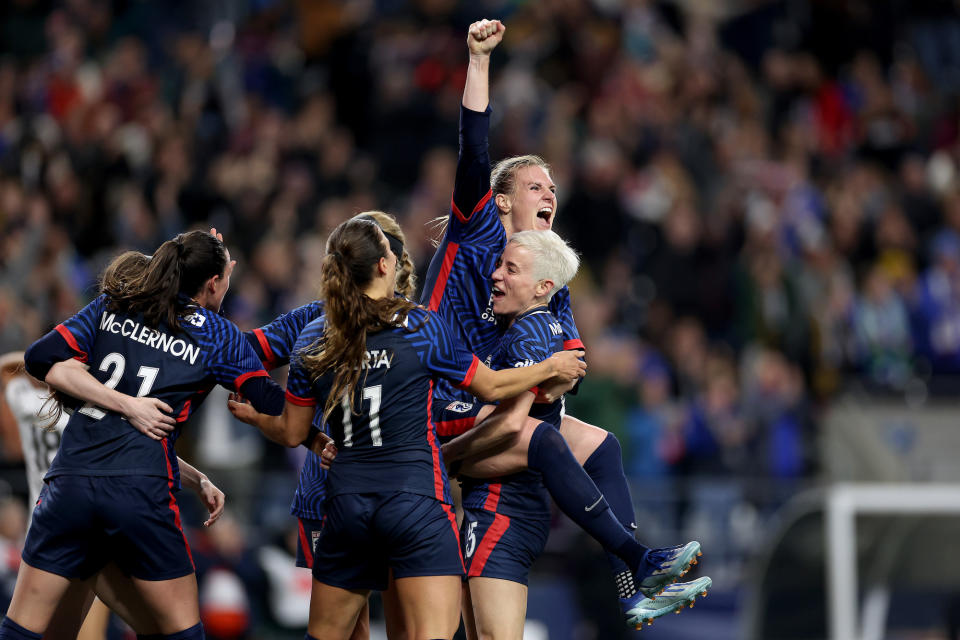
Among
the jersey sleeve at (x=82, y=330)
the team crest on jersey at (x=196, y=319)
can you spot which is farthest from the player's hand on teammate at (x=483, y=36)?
the jersey sleeve at (x=82, y=330)

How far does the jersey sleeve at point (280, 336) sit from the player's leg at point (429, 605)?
4.03 feet

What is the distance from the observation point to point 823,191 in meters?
16.0

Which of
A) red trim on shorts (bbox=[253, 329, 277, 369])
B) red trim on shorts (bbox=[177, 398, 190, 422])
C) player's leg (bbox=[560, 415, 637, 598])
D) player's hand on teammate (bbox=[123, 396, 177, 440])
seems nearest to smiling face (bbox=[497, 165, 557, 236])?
player's leg (bbox=[560, 415, 637, 598])

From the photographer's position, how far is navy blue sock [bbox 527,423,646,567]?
5.78m

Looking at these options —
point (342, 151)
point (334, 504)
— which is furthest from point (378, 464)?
point (342, 151)

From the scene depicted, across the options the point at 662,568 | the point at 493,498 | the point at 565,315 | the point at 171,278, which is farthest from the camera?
the point at 565,315

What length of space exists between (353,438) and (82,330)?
1194 millimetres

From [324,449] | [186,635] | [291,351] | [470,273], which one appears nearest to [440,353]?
[324,449]

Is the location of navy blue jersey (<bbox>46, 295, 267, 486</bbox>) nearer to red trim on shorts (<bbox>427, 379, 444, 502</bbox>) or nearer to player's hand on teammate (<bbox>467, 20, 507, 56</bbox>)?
red trim on shorts (<bbox>427, 379, 444, 502</bbox>)

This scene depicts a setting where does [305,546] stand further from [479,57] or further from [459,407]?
[479,57]

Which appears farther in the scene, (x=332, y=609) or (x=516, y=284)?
(x=516, y=284)

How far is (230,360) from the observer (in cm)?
563

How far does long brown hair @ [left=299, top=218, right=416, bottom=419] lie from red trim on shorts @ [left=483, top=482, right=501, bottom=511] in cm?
100

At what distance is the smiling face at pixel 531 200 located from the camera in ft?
21.4
